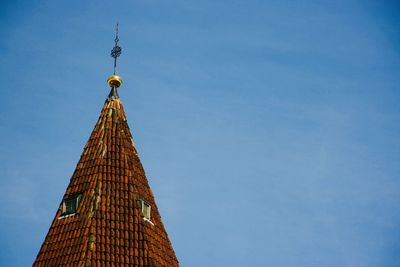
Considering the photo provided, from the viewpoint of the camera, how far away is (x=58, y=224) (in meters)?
39.1

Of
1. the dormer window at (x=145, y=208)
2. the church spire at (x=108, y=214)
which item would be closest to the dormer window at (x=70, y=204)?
the church spire at (x=108, y=214)

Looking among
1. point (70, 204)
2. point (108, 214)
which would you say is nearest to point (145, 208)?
point (108, 214)

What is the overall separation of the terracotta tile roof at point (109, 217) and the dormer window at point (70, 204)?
0.17 m

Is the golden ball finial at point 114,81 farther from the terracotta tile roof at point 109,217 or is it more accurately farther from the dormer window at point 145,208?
the dormer window at point 145,208

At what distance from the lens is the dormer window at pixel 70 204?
39219 mm

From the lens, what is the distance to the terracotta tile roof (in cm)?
3734

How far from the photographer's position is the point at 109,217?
38.4m

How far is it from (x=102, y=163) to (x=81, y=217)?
2.64m

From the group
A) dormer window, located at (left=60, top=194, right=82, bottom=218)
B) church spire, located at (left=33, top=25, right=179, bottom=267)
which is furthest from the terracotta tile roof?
dormer window, located at (left=60, top=194, right=82, bottom=218)

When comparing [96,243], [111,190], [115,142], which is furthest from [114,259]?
[115,142]

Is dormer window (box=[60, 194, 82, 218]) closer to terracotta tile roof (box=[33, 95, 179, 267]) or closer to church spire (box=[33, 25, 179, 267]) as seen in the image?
church spire (box=[33, 25, 179, 267])

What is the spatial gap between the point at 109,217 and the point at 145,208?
1.87 m

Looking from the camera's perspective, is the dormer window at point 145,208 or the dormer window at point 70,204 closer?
the dormer window at point 70,204

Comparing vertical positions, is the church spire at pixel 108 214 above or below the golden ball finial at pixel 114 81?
below
